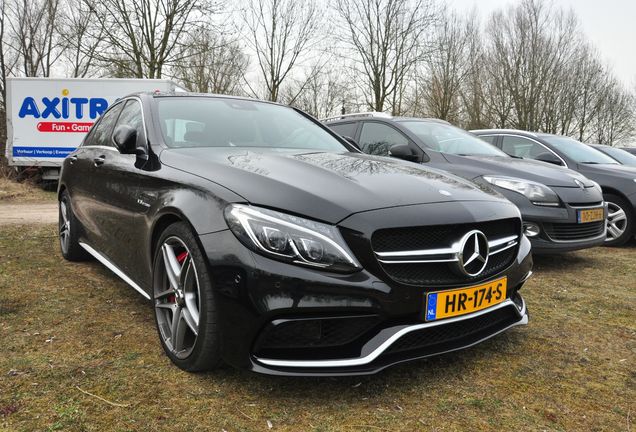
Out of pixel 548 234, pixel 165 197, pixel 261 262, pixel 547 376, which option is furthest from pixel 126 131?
pixel 548 234

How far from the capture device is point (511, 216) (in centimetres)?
259

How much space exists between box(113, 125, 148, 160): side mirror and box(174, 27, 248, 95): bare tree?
55.0ft

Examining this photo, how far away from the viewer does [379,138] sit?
5.86 m

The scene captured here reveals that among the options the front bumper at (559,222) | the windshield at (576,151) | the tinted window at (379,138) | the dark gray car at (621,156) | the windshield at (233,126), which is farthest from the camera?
the dark gray car at (621,156)

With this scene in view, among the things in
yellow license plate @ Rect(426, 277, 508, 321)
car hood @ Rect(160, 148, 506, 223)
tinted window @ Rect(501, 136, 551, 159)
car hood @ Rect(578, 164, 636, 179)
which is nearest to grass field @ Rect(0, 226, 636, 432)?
yellow license plate @ Rect(426, 277, 508, 321)

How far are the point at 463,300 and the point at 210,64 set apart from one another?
67.8 feet

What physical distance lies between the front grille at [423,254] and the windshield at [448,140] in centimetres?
331

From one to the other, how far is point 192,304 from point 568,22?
34408 mm

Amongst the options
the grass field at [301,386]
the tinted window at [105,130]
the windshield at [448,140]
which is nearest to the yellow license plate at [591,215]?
the windshield at [448,140]

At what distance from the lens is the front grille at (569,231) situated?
4.64 m

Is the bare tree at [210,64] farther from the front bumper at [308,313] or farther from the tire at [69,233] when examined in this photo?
the front bumper at [308,313]

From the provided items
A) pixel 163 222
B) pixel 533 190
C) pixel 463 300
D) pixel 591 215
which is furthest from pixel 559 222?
pixel 163 222

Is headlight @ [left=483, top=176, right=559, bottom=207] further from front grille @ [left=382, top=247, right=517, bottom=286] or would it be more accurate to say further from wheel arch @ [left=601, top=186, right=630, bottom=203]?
front grille @ [left=382, top=247, right=517, bottom=286]

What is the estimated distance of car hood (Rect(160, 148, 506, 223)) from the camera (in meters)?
2.12
